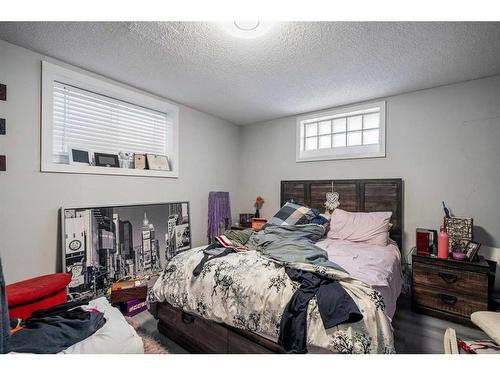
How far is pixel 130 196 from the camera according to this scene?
9.06ft

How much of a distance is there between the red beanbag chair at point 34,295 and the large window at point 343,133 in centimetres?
323

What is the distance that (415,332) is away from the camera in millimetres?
2004

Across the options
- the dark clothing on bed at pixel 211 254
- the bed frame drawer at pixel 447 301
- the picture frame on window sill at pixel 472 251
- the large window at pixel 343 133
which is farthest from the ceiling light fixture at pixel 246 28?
the bed frame drawer at pixel 447 301

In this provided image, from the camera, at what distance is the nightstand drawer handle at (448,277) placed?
2177mm

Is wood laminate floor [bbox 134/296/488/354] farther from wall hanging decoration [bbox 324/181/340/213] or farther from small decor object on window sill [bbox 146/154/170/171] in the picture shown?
small decor object on window sill [bbox 146/154/170/171]

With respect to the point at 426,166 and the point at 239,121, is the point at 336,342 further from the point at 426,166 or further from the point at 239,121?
the point at 239,121

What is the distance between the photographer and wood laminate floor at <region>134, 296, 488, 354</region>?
178cm

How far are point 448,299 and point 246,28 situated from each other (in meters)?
3.05

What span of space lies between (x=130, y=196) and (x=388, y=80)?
3.27 metres

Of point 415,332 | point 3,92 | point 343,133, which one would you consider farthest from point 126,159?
point 415,332

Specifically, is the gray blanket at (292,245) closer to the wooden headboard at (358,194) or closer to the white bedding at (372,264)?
the white bedding at (372,264)

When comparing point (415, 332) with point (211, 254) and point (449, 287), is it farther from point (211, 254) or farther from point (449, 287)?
point (211, 254)
